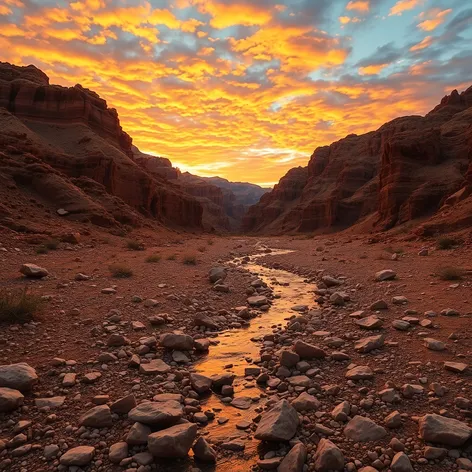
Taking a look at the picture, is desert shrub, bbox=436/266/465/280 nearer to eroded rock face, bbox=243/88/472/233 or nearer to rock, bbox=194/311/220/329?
rock, bbox=194/311/220/329

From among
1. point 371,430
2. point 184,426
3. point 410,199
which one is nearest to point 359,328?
point 371,430

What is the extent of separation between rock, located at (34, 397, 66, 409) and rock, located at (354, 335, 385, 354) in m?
5.55

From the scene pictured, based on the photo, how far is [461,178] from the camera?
144 feet

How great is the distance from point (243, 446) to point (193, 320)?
5.04 metres

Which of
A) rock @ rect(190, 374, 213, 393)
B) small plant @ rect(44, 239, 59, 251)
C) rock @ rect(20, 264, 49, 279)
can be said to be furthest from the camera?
small plant @ rect(44, 239, 59, 251)

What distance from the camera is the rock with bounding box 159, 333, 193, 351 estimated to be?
726 cm

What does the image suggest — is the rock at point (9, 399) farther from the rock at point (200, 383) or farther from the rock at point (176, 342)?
the rock at point (176, 342)

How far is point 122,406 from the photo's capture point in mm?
4820

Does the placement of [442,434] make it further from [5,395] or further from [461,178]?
[461,178]

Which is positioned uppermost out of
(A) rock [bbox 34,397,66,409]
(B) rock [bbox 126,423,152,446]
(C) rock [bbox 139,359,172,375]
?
(C) rock [bbox 139,359,172,375]

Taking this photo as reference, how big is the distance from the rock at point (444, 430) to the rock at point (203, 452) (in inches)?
103

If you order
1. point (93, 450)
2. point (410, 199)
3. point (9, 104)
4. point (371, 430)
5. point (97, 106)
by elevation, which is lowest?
point (93, 450)

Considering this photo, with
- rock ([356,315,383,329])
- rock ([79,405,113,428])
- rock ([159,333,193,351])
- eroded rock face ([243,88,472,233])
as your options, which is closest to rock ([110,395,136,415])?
rock ([79,405,113,428])

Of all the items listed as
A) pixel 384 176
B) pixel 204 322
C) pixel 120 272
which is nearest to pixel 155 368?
Result: pixel 204 322
